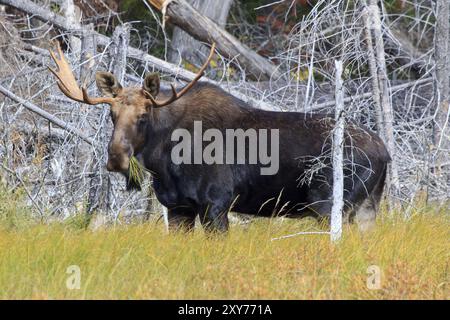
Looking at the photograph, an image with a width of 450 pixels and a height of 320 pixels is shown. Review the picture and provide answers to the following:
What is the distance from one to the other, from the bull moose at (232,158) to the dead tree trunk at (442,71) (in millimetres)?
2048

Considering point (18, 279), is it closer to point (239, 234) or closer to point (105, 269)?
point (105, 269)

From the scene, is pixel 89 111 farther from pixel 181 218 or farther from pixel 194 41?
pixel 194 41

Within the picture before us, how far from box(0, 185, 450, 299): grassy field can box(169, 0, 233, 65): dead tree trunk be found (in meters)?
5.85

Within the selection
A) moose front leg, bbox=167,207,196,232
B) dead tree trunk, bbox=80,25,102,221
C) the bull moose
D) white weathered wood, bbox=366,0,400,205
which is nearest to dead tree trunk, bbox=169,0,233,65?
dead tree trunk, bbox=80,25,102,221

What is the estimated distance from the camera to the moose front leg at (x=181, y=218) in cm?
895

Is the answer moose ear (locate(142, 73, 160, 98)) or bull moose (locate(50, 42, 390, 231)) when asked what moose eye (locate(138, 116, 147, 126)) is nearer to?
bull moose (locate(50, 42, 390, 231))

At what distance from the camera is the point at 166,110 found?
9.23m

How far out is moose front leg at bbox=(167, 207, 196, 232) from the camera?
8.95 meters

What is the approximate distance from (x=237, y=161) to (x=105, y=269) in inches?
97.0

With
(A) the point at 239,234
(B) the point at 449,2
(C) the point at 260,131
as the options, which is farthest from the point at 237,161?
(B) the point at 449,2

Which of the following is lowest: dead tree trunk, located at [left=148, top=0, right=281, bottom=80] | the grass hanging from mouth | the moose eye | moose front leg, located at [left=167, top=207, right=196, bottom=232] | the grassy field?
the grassy field

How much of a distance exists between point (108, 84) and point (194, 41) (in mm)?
5546

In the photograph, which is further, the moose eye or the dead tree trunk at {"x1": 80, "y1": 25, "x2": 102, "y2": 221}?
the dead tree trunk at {"x1": 80, "y1": 25, "x2": 102, "y2": 221}

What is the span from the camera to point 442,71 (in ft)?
36.8
